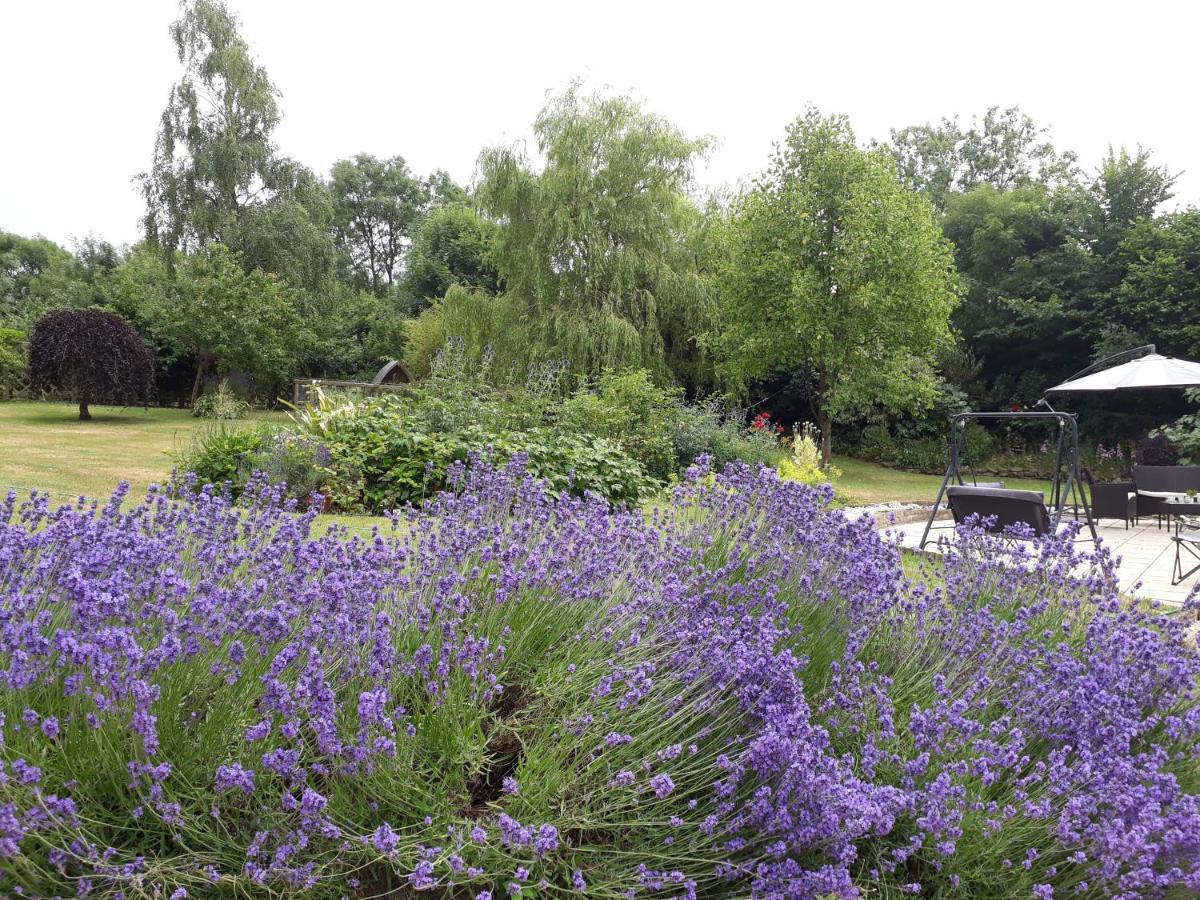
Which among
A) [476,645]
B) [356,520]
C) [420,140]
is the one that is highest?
[420,140]

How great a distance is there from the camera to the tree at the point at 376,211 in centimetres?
3806

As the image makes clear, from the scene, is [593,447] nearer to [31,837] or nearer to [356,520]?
[356,520]

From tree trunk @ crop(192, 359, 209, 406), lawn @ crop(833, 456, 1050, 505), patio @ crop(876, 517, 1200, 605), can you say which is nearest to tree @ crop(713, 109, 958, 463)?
lawn @ crop(833, 456, 1050, 505)

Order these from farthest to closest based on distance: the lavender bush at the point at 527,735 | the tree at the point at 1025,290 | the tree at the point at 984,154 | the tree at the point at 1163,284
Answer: the tree at the point at 984,154, the tree at the point at 1025,290, the tree at the point at 1163,284, the lavender bush at the point at 527,735

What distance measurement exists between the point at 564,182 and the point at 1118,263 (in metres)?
12.8

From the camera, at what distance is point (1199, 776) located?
2.12 meters

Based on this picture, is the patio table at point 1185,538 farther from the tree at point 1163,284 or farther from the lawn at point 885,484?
the tree at point 1163,284

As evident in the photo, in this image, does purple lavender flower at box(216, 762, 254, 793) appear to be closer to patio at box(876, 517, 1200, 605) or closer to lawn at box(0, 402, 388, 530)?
patio at box(876, 517, 1200, 605)

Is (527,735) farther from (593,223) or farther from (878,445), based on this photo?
(878,445)

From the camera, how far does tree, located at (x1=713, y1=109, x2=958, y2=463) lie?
49.0 ft

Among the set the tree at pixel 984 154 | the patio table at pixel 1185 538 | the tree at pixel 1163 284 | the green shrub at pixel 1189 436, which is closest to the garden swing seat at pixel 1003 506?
the patio table at pixel 1185 538

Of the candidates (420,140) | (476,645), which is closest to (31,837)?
(476,645)

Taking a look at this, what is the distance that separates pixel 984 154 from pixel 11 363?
34789mm

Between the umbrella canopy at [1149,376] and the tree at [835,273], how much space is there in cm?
485
